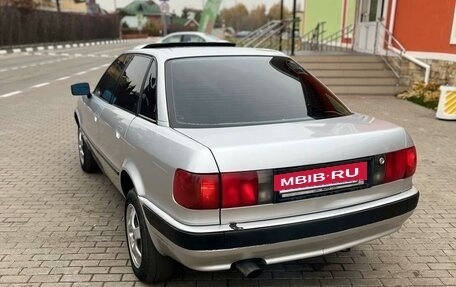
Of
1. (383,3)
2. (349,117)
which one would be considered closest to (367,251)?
(349,117)

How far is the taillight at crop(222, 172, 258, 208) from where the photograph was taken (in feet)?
7.51

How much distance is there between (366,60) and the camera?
1332 cm

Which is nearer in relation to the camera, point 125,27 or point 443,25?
point 443,25

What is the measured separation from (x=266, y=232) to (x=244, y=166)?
15.0 inches

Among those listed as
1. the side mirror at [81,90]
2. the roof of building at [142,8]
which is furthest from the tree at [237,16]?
the side mirror at [81,90]

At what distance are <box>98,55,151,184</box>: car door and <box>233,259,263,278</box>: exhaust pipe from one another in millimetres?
1304

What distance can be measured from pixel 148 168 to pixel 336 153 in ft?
3.69

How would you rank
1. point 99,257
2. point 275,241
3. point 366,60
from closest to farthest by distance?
point 275,241, point 99,257, point 366,60

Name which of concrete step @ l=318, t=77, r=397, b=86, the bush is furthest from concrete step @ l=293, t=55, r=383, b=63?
the bush

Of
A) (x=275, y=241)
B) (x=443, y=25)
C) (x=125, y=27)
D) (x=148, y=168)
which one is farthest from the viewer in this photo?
(x=125, y=27)

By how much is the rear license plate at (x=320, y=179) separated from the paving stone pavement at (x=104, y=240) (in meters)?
0.91

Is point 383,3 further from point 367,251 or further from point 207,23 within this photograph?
point 207,23

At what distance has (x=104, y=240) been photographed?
367 cm

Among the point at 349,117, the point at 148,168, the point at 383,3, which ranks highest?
the point at 383,3
